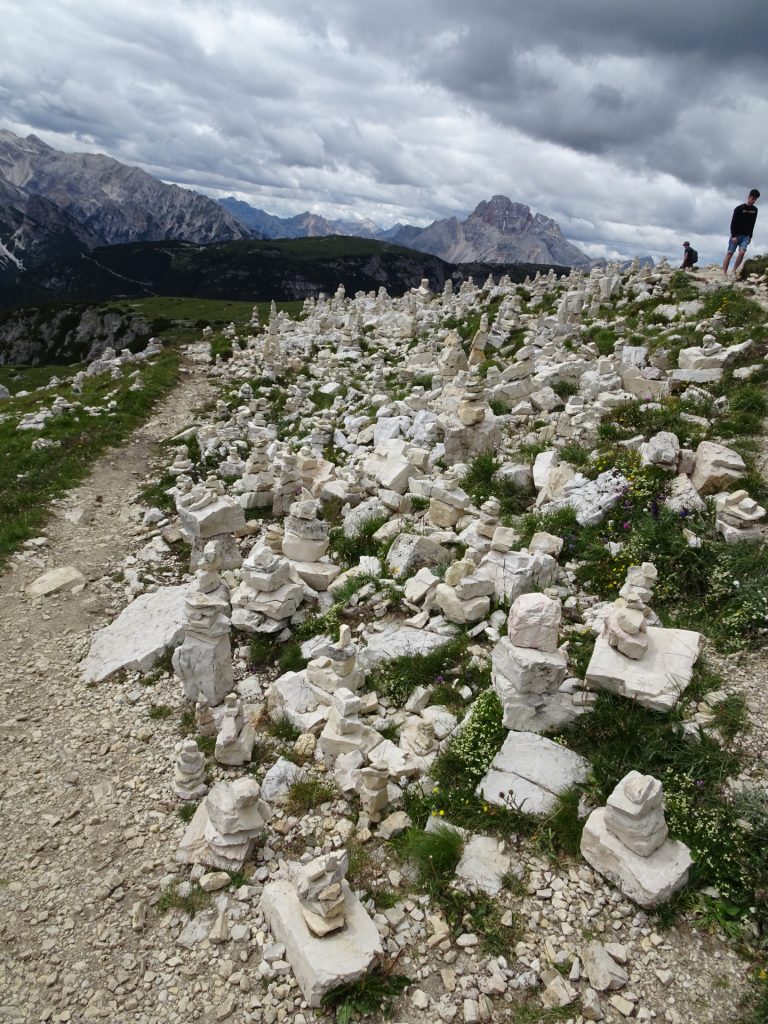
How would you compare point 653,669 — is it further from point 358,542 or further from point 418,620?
point 358,542

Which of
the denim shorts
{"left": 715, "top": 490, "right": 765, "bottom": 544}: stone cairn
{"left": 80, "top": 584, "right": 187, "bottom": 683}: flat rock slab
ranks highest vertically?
the denim shorts

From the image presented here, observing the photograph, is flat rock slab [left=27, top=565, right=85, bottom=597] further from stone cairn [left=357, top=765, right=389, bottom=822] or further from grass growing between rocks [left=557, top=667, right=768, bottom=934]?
grass growing between rocks [left=557, top=667, right=768, bottom=934]

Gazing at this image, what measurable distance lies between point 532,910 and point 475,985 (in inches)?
33.7

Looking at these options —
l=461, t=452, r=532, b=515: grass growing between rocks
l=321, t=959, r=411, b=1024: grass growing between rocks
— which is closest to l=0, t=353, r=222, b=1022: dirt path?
l=321, t=959, r=411, b=1024: grass growing between rocks

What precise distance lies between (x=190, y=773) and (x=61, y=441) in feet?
55.6

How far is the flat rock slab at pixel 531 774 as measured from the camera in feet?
21.5

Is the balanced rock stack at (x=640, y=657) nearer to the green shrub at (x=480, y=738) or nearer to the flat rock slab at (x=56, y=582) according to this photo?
the green shrub at (x=480, y=738)

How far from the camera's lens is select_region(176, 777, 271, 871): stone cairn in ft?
21.8

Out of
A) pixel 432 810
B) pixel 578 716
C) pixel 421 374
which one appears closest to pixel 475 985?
pixel 432 810

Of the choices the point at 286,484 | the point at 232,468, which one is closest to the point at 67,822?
the point at 286,484

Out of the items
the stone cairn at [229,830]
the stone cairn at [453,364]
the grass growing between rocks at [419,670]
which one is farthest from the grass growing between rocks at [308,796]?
the stone cairn at [453,364]

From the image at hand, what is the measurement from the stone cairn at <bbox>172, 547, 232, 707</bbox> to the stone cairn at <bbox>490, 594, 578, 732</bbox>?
4.53m

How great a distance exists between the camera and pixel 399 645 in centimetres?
930

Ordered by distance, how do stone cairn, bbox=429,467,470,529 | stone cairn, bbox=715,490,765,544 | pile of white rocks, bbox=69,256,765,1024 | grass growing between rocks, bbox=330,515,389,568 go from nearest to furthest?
1. pile of white rocks, bbox=69,256,765,1024
2. stone cairn, bbox=715,490,765,544
3. stone cairn, bbox=429,467,470,529
4. grass growing between rocks, bbox=330,515,389,568
